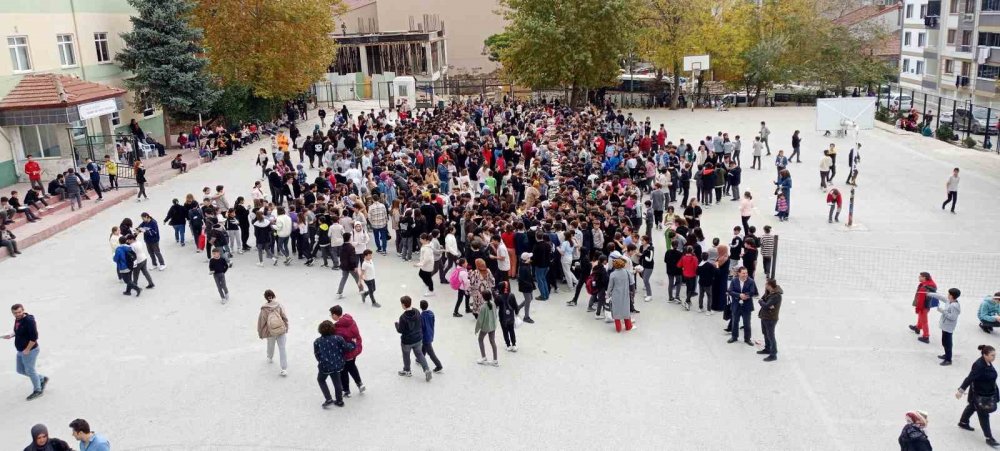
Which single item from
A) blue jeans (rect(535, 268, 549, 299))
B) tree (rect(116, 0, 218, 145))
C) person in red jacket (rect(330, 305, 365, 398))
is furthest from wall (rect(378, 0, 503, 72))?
person in red jacket (rect(330, 305, 365, 398))

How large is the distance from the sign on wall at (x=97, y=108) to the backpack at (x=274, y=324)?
18598 millimetres

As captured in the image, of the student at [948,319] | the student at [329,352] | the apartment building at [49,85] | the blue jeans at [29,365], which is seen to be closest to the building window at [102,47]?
the apartment building at [49,85]

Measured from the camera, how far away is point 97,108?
88.6 feet

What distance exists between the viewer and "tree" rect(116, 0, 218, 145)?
31984 millimetres

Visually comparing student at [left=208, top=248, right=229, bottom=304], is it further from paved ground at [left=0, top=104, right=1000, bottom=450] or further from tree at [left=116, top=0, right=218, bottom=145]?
tree at [left=116, top=0, right=218, bottom=145]

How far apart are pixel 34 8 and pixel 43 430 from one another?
24635mm

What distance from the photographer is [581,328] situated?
13.9m

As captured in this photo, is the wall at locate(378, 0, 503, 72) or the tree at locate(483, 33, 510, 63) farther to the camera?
the wall at locate(378, 0, 503, 72)

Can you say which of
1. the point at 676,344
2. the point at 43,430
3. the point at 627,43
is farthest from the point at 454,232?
the point at 627,43

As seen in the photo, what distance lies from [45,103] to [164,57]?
7839 millimetres

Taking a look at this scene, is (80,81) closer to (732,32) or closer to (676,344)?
(676,344)

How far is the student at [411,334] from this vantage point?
11180 mm

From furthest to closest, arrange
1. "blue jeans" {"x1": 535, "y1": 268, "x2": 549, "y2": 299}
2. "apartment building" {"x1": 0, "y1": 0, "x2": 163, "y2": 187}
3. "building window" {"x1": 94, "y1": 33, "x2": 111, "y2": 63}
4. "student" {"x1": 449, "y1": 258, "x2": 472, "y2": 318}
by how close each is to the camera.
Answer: "building window" {"x1": 94, "y1": 33, "x2": 111, "y2": 63}, "apartment building" {"x1": 0, "y1": 0, "x2": 163, "y2": 187}, "blue jeans" {"x1": 535, "y1": 268, "x2": 549, "y2": 299}, "student" {"x1": 449, "y1": 258, "x2": 472, "y2": 318}

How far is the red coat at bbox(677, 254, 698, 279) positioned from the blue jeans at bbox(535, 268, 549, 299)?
2.59 metres
